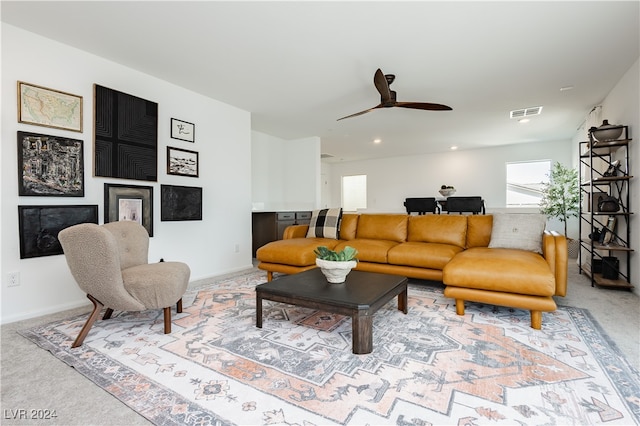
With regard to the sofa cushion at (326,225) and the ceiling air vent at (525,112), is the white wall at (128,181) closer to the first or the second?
the sofa cushion at (326,225)

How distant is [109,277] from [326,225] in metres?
2.76

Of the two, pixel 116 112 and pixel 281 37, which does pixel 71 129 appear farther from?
pixel 281 37

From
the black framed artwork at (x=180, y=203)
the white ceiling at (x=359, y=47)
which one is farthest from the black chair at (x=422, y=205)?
the black framed artwork at (x=180, y=203)

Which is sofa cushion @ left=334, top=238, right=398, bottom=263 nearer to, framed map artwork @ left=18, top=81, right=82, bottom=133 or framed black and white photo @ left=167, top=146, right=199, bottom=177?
framed black and white photo @ left=167, top=146, right=199, bottom=177

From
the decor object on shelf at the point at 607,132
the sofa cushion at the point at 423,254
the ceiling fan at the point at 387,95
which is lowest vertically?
the sofa cushion at the point at 423,254

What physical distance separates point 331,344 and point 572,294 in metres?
2.81

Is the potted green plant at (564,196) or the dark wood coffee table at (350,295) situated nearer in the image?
the dark wood coffee table at (350,295)

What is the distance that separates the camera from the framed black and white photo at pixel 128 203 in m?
3.14

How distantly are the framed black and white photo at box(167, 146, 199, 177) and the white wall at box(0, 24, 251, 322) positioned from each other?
0.25 ft

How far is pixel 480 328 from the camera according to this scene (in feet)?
7.49

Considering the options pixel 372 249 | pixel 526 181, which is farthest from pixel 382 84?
pixel 526 181

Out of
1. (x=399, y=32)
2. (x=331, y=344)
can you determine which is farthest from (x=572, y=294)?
(x=399, y=32)

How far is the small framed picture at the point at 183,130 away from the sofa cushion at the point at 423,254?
9.60 feet

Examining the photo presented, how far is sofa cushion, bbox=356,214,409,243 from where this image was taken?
13.1 ft
